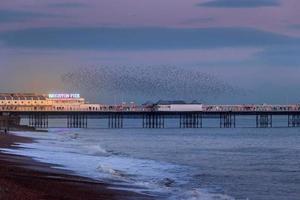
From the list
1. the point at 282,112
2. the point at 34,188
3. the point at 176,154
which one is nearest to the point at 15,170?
the point at 34,188

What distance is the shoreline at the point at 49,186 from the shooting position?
16.3 m

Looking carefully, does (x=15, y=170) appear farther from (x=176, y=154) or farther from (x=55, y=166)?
(x=176, y=154)

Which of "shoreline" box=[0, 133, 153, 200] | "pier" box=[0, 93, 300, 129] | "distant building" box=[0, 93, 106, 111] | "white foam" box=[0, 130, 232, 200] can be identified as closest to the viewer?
"shoreline" box=[0, 133, 153, 200]

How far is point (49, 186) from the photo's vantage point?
19312mm

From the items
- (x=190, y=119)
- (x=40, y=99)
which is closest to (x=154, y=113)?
(x=190, y=119)

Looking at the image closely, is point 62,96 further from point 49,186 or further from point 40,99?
point 49,186

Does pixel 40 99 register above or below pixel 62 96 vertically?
below

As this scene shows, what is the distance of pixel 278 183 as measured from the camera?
25266 mm

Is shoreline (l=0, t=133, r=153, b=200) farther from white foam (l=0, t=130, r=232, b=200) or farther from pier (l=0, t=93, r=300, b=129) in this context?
pier (l=0, t=93, r=300, b=129)

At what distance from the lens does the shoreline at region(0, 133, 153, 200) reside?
53.4 feet

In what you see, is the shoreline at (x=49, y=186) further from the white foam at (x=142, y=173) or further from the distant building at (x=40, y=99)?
the distant building at (x=40, y=99)

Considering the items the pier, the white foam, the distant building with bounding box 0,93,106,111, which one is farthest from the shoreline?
the distant building with bounding box 0,93,106,111

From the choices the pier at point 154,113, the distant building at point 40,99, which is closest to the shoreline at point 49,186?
the pier at point 154,113

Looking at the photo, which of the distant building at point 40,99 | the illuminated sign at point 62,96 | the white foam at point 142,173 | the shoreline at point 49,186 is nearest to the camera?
the shoreline at point 49,186
